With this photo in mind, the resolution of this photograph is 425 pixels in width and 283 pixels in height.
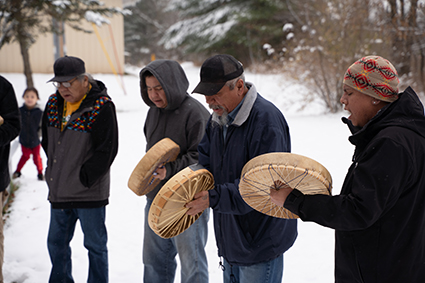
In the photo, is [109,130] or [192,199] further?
[109,130]

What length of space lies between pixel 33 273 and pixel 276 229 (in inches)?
106

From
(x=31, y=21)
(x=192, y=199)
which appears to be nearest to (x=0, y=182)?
(x=192, y=199)

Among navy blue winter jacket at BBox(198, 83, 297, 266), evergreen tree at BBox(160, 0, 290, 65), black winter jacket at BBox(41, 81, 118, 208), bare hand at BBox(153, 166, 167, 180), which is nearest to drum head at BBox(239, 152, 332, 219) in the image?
navy blue winter jacket at BBox(198, 83, 297, 266)

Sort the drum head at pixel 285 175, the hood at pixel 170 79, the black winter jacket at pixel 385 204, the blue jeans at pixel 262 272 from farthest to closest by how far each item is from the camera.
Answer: the hood at pixel 170 79, the blue jeans at pixel 262 272, the drum head at pixel 285 175, the black winter jacket at pixel 385 204

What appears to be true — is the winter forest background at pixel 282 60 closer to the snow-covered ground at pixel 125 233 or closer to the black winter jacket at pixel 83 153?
the snow-covered ground at pixel 125 233

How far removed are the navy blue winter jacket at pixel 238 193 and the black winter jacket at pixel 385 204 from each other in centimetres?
43

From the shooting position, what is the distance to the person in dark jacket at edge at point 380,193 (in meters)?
1.51

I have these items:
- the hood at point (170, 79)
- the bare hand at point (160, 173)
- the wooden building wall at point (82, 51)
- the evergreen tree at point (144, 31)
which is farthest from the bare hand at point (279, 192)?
the evergreen tree at point (144, 31)

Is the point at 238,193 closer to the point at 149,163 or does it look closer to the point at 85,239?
the point at 149,163

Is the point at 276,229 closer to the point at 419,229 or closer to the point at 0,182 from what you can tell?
the point at 419,229

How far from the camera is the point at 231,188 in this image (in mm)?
2074

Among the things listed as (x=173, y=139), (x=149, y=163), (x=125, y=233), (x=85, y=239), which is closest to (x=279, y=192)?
(x=149, y=163)

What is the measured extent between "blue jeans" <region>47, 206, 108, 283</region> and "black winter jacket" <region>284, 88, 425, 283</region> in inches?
75.3

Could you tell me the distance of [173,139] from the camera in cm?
289
